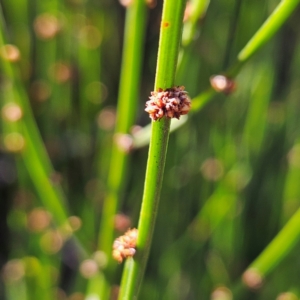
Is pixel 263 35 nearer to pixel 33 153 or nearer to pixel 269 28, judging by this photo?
pixel 269 28

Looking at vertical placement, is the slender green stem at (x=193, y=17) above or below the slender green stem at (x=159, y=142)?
above

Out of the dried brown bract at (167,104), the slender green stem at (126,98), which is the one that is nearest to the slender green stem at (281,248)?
the slender green stem at (126,98)

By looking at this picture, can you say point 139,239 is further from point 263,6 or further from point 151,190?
point 263,6

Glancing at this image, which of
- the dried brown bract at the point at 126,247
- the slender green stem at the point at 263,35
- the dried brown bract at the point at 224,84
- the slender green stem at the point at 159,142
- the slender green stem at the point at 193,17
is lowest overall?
the dried brown bract at the point at 126,247

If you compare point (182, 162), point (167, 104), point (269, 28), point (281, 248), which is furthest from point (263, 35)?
point (182, 162)

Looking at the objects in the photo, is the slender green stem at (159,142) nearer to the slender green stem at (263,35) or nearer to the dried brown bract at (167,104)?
the dried brown bract at (167,104)

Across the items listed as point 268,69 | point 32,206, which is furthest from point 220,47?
point 32,206
